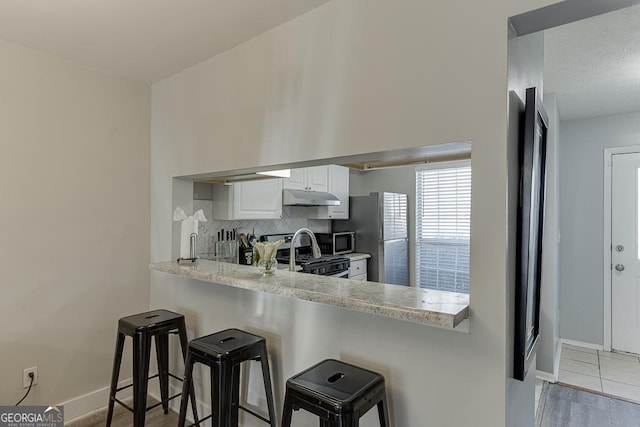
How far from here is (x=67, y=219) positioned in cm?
241

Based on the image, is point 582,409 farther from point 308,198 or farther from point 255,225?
point 255,225

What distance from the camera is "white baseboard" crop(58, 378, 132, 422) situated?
243 centimetres

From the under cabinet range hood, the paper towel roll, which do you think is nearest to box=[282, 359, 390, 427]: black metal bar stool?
the paper towel roll

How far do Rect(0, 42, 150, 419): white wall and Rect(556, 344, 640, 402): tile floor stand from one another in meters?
3.50

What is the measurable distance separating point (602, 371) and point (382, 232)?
8.12 feet

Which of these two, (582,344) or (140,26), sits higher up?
(140,26)

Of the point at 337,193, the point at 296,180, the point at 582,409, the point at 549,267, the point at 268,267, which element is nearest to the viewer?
the point at 268,267

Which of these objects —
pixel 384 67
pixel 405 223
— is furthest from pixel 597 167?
pixel 384 67

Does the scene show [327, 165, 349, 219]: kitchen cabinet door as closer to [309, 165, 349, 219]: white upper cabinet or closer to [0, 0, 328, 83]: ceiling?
[309, 165, 349, 219]: white upper cabinet

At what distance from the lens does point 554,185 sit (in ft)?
10.5

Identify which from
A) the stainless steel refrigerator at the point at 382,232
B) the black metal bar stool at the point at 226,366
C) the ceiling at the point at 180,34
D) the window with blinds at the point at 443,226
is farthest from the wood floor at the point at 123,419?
the window with blinds at the point at 443,226

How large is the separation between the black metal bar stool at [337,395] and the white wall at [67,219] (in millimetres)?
1895

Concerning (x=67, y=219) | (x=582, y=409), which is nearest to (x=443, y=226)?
(x=582, y=409)

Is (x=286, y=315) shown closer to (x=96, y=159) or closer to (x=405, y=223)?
(x=96, y=159)
